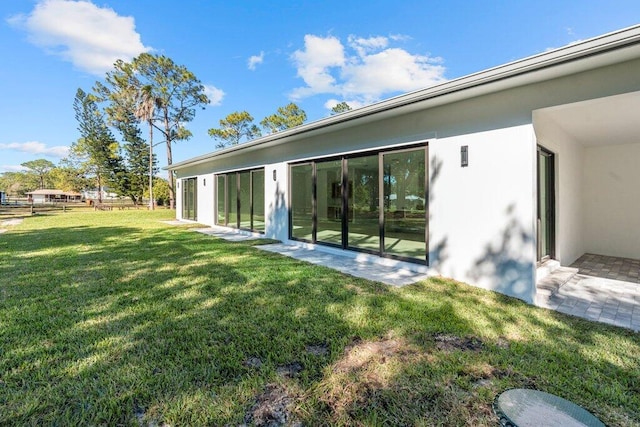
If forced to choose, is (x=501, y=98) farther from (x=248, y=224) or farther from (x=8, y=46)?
(x=8, y=46)

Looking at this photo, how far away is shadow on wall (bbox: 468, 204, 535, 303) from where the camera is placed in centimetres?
405

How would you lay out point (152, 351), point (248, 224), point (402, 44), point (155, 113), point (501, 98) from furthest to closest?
point (155, 113) → point (402, 44) → point (248, 224) → point (501, 98) → point (152, 351)

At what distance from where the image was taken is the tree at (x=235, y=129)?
1289 inches

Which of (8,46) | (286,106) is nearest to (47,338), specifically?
(8,46)

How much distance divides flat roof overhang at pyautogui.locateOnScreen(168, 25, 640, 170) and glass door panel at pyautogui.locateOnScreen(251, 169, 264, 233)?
4210 millimetres

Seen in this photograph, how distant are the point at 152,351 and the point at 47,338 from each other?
1085 mm

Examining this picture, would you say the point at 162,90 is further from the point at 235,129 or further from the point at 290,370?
the point at 290,370

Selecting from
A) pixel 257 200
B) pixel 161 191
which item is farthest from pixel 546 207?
pixel 161 191

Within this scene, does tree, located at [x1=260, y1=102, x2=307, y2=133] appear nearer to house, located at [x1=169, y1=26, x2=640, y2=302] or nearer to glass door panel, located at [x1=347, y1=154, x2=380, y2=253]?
house, located at [x1=169, y1=26, x2=640, y2=302]

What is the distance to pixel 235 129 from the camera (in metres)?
33.3

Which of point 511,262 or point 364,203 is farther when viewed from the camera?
point 364,203

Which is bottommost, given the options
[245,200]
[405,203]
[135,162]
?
[405,203]

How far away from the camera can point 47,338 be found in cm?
282

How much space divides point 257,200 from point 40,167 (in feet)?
280
